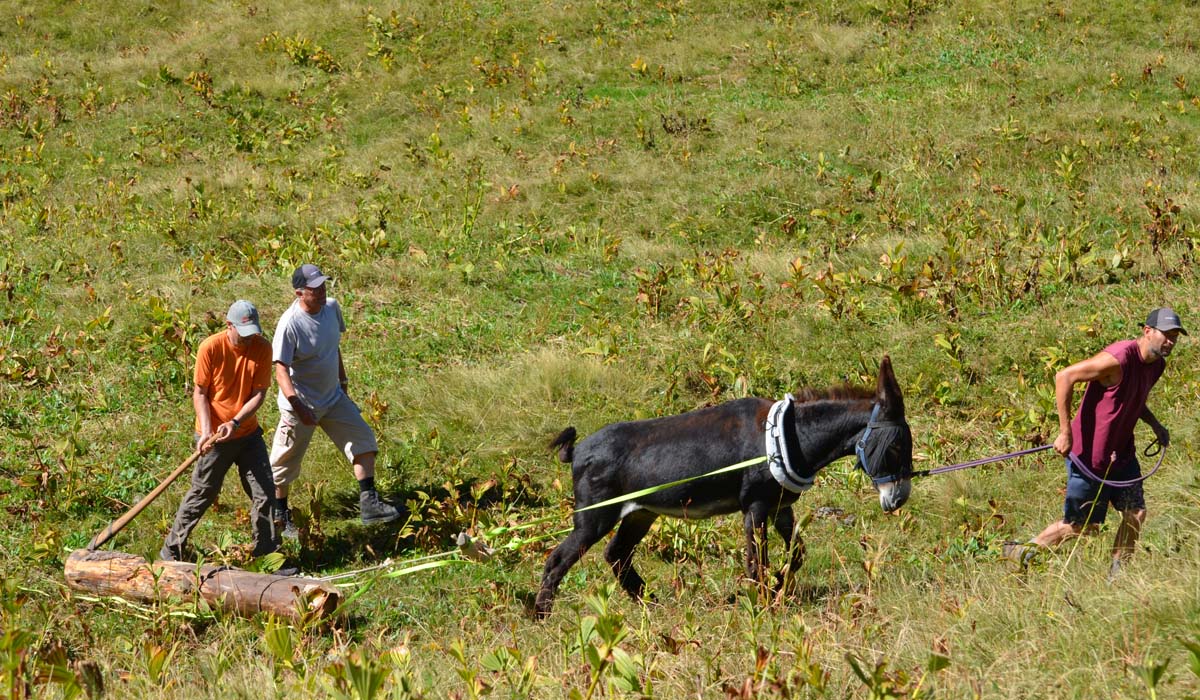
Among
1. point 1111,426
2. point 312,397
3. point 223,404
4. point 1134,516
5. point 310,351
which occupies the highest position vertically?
point 310,351

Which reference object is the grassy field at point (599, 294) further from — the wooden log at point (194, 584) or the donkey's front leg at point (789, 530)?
the donkey's front leg at point (789, 530)

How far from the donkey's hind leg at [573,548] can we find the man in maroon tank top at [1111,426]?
248cm

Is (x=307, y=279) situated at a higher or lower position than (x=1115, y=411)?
higher

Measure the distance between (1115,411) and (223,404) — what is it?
579 centimetres

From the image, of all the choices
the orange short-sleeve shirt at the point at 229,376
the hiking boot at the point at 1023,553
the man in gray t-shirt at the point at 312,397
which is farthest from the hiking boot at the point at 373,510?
the hiking boot at the point at 1023,553

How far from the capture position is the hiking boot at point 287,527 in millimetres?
8312

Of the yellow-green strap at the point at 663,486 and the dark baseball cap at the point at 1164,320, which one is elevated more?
the dark baseball cap at the point at 1164,320

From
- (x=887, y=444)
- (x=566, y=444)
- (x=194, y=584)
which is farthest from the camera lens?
(x=566, y=444)

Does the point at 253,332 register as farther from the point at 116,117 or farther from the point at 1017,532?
the point at 116,117

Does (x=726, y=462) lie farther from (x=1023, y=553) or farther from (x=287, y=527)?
(x=287, y=527)

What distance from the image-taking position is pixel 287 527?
328 inches

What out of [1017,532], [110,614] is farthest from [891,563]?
[110,614]

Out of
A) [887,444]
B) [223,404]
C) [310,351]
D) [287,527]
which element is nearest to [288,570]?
[287,527]

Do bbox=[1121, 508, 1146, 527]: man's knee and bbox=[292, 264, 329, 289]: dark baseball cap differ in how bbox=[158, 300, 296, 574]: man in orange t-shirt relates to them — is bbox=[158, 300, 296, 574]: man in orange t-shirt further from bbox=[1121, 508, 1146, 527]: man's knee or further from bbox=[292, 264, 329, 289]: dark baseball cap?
bbox=[1121, 508, 1146, 527]: man's knee
